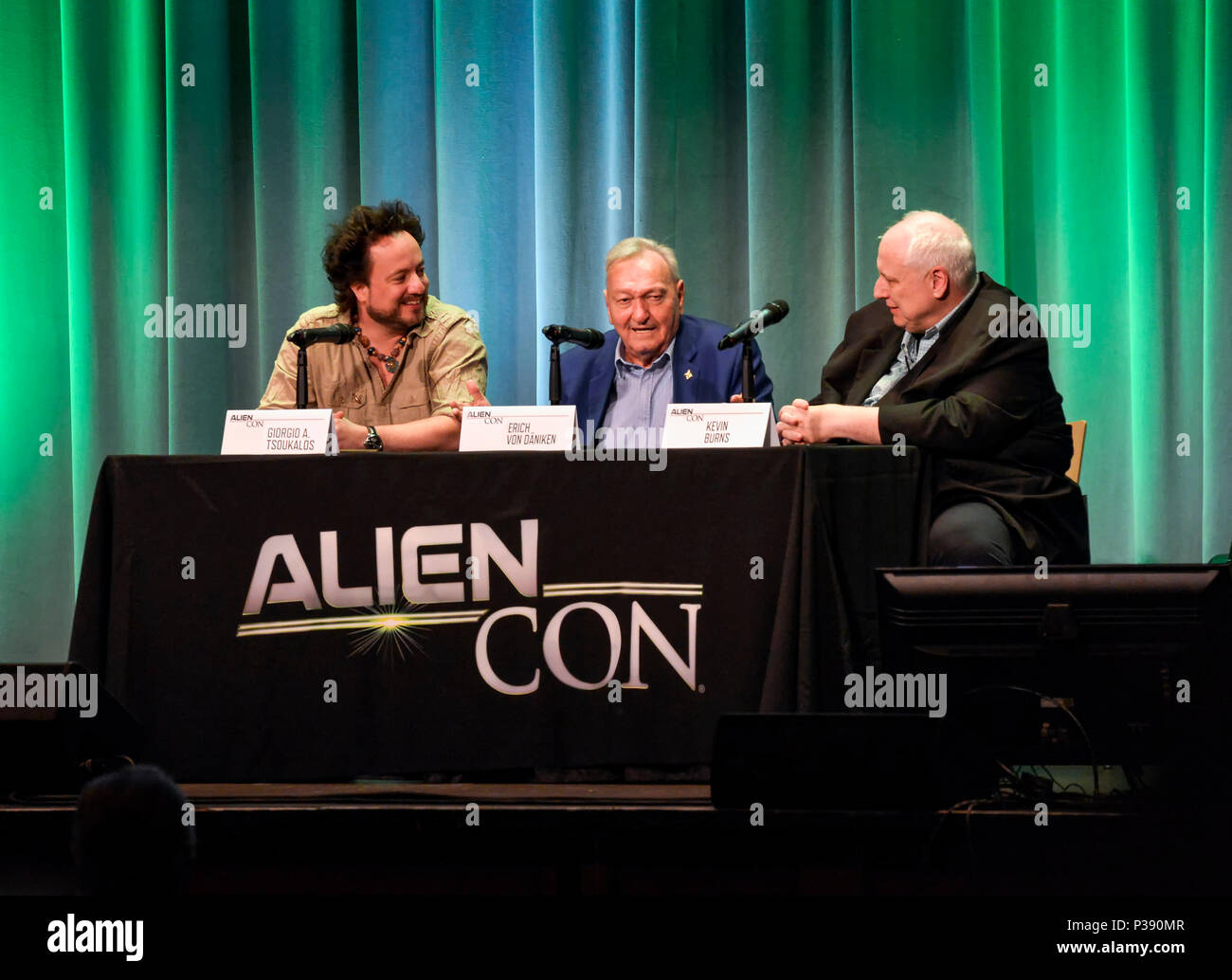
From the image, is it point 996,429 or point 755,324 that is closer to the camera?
point 996,429

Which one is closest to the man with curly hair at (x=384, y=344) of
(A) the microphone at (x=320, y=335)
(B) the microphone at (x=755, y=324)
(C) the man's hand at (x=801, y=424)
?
(A) the microphone at (x=320, y=335)

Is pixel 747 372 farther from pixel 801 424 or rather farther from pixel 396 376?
pixel 396 376

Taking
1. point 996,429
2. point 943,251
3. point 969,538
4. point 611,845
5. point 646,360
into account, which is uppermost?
point 943,251

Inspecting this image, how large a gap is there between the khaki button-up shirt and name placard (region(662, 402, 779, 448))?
0.79 metres

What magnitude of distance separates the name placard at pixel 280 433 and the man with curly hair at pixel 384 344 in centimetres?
54

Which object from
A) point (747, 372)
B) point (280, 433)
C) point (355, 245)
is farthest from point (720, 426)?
point (355, 245)

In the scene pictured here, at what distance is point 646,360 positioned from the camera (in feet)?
12.4

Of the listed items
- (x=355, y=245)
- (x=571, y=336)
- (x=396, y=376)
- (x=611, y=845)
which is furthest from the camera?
(x=355, y=245)

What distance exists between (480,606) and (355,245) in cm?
143

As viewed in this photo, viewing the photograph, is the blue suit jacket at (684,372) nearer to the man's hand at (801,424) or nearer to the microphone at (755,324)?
the microphone at (755,324)

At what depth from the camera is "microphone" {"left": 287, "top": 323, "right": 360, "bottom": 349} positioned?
3213 mm

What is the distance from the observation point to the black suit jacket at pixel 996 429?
9.62ft
